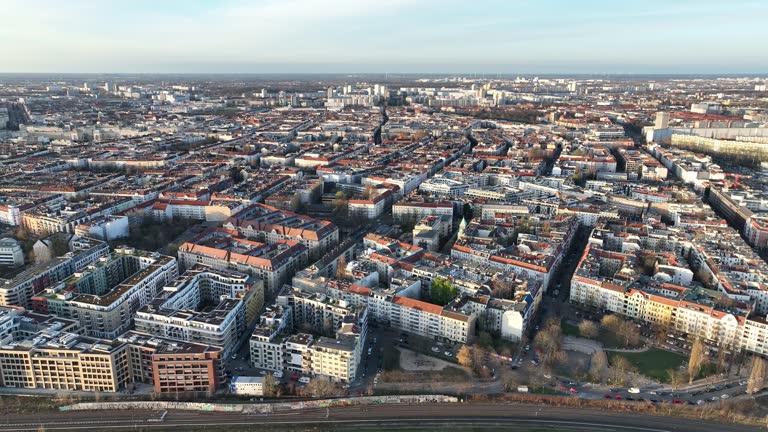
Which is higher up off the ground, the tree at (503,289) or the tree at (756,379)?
the tree at (503,289)

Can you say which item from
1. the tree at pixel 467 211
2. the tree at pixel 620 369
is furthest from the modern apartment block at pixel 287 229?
the tree at pixel 620 369

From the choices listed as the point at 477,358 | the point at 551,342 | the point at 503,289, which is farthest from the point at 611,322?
the point at 477,358

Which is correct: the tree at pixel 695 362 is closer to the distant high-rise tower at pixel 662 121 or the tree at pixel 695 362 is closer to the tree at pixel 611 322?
the tree at pixel 611 322

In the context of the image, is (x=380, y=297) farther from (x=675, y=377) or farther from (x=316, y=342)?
(x=675, y=377)

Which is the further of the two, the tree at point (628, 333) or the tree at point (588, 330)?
the tree at point (588, 330)

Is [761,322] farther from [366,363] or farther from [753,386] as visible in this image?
[366,363]

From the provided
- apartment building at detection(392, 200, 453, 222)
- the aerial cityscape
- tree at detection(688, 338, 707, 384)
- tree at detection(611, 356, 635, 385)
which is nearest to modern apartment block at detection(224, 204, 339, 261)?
the aerial cityscape
